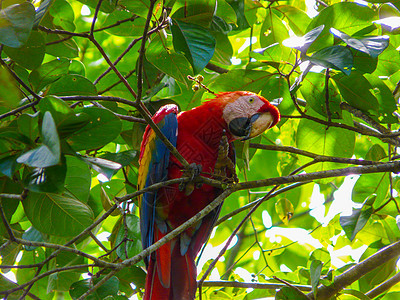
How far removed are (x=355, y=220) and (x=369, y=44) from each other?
926 millimetres

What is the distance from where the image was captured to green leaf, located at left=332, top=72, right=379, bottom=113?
1556mm

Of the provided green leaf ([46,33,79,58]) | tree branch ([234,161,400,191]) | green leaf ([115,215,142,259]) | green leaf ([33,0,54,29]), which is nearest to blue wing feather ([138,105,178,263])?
green leaf ([115,215,142,259])

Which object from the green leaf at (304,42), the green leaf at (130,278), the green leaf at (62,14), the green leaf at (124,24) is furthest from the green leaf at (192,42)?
the green leaf at (130,278)

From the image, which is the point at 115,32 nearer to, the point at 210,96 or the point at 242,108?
the point at 210,96

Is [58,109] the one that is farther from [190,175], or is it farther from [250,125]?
[250,125]

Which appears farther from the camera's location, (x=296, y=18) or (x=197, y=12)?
(x=296, y=18)

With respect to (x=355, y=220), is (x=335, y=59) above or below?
above

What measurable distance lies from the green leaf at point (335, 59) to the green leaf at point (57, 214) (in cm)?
91

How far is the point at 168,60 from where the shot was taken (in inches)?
62.9

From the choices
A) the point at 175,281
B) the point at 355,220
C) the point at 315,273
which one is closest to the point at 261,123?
the point at 355,220

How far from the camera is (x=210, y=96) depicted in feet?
6.73

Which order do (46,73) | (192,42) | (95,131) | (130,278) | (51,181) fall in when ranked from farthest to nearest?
(130,278), (46,73), (192,42), (95,131), (51,181)

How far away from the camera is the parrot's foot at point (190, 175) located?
5.18 feet

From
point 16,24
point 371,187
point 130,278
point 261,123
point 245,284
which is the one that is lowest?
point 245,284
